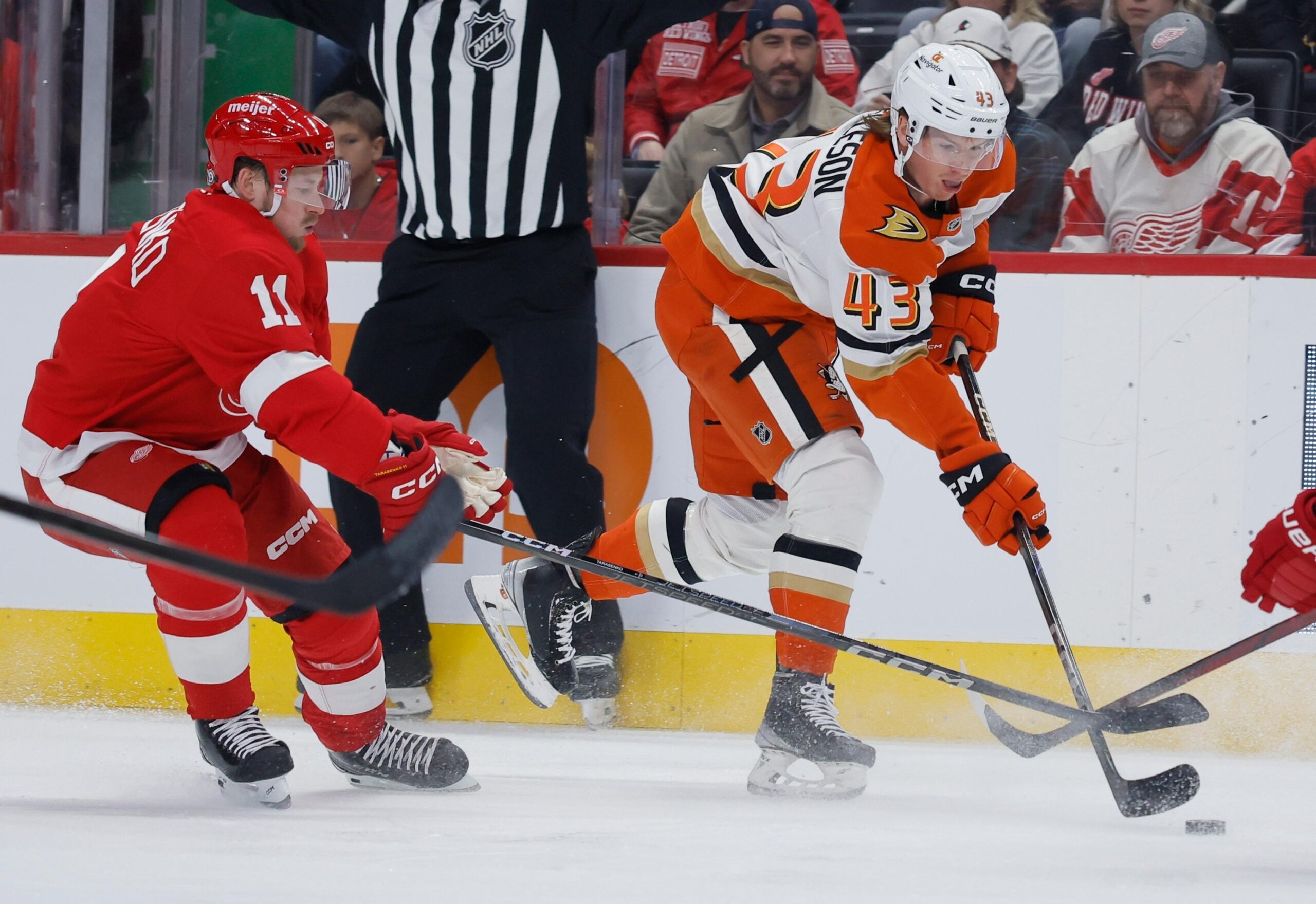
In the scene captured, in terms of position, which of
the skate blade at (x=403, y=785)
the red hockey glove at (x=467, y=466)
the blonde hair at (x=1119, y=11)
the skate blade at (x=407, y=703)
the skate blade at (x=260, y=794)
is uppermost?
the blonde hair at (x=1119, y=11)

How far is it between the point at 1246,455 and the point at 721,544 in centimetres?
110

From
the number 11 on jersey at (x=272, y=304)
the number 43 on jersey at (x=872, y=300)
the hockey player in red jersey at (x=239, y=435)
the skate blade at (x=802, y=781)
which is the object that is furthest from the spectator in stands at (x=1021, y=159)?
the number 11 on jersey at (x=272, y=304)

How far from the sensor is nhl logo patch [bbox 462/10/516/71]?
2.98 metres

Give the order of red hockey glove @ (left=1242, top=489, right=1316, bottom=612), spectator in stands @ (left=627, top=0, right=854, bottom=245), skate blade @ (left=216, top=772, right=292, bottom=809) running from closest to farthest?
red hockey glove @ (left=1242, top=489, right=1316, bottom=612) → skate blade @ (left=216, top=772, right=292, bottom=809) → spectator in stands @ (left=627, top=0, right=854, bottom=245)

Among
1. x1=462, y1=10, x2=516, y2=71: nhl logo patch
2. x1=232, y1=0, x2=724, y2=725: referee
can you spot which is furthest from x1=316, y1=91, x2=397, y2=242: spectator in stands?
x1=462, y1=10, x2=516, y2=71: nhl logo patch

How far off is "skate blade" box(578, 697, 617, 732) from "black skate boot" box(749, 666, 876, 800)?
674mm

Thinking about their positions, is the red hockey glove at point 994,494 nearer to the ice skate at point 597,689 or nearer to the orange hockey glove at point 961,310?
the orange hockey glove at point 961,310

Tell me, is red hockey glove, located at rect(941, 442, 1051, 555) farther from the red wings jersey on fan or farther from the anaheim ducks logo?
the red wings jersey on fan

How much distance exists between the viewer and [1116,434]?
2895mm

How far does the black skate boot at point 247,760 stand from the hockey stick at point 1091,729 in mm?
1215

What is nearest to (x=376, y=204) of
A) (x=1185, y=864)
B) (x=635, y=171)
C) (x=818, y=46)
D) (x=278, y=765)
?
(x=635, y=171)

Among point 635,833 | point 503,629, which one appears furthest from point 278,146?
point 635,833

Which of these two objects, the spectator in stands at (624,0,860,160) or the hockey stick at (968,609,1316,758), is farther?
the spectator in stands at (624,0,860,160)

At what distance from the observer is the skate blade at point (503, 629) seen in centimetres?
277
